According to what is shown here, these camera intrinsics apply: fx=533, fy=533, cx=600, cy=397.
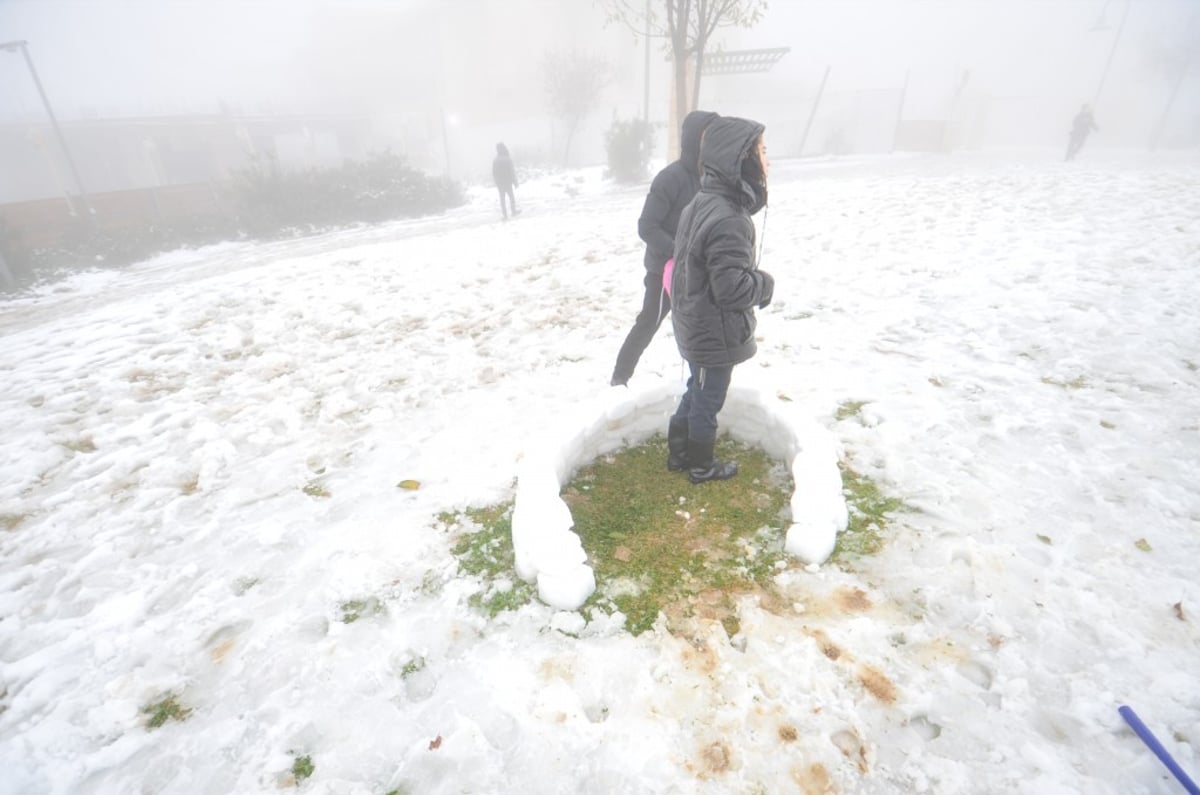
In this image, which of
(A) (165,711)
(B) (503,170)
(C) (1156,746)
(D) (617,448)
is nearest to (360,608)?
(A) (165,711)

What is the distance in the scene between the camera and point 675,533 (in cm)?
286

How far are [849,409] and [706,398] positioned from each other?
165cm

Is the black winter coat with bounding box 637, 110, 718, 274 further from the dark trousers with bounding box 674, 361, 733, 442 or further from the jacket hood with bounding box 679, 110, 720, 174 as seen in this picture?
the dark trousers with bounding box 674, 361, 733, 442

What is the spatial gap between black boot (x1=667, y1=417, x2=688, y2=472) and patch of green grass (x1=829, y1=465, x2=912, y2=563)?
3.09ft

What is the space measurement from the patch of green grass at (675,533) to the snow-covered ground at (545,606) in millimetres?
179

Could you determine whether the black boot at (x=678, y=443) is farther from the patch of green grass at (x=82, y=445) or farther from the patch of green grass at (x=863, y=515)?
the patch of green grass at (x=82, y=445)

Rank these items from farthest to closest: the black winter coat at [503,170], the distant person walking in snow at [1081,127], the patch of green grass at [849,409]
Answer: the distant person walking in snow at [1081,127]
the black winter coat at [503,170]
the patch of green grass at [849,409]

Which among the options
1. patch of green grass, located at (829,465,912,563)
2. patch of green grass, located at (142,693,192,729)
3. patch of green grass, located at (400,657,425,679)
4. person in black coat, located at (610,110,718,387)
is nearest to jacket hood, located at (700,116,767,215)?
person in black coat, located at (610,110,718,387)

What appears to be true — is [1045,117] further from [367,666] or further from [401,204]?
[367,666]

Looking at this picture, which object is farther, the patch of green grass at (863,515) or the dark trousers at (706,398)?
the dark trousers at (706,398)

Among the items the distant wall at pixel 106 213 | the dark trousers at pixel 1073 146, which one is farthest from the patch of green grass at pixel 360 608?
the dark trousers at pixel 1073 146

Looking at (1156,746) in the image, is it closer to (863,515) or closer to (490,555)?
(863,515)

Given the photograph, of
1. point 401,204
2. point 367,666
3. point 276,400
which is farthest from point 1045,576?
point 401,204

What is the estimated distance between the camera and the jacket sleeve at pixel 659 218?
3729 millimetres
